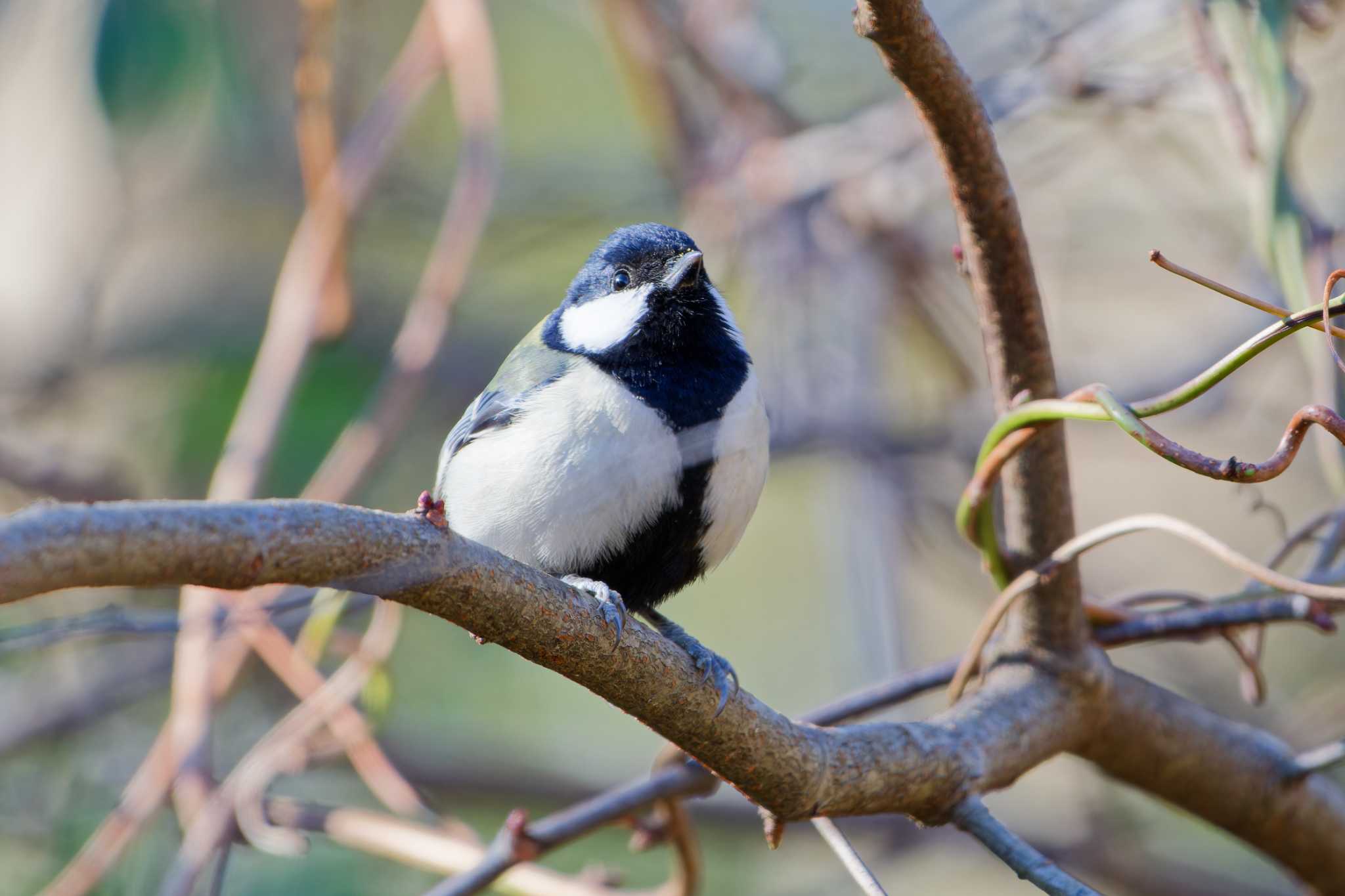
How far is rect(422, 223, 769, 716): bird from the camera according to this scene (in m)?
1.72

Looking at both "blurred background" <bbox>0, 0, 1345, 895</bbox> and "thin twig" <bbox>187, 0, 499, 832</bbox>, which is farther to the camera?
"blurred background" <bbox>0, 0, 1345, 895</bbox>

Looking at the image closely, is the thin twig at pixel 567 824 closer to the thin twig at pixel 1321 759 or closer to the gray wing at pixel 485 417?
the gray wing at pixel 485 417

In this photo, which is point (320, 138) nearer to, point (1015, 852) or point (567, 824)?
point (567, 824)

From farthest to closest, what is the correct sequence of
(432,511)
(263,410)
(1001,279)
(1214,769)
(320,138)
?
(320,138)
(263,410)
(1214,769)
(1001,279)
(432,511)

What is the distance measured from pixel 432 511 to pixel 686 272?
0.95m

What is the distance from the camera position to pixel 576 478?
170cm

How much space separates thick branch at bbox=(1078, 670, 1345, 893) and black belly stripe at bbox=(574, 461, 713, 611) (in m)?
0.62

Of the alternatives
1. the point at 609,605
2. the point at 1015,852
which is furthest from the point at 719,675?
the point at 1015,852

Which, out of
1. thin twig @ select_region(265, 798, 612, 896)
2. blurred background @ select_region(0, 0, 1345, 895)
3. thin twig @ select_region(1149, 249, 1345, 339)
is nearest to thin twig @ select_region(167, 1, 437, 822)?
blurred background @ select_region(0, 0, 1345, 895)

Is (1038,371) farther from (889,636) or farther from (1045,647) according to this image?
(889,636)

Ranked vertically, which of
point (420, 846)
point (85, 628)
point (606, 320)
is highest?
point (606, 320)

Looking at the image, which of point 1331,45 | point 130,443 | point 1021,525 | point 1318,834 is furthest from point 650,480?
point 130,443

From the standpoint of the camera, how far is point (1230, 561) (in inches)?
55.9

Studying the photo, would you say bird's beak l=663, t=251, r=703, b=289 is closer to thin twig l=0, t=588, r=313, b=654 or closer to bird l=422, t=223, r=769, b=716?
bird l=422, t=223, r=769, b=716
